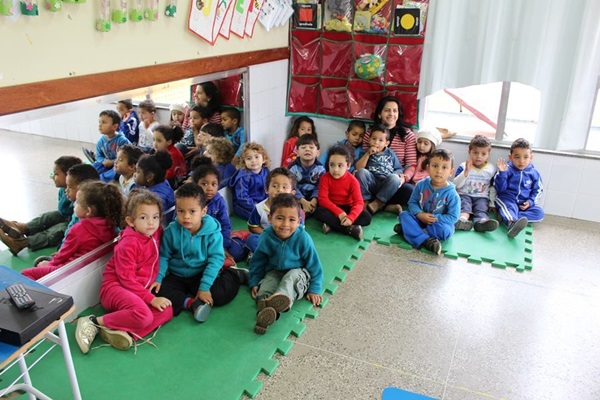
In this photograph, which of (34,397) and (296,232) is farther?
(296,232)

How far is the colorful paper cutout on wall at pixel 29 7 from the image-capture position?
2.16 metres

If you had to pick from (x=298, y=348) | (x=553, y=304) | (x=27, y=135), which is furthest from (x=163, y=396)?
(x=553, y=304)

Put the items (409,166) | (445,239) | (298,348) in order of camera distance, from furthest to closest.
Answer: (409,166) < (445,239) < (298,348)

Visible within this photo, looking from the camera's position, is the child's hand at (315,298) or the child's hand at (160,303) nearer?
the child's hand at (160,303)

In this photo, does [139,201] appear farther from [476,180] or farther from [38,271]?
[476,180]

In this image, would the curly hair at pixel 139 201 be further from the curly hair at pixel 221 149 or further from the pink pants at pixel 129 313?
the curly hair at pixel 221 149

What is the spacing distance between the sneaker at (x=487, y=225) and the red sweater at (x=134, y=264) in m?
2.56

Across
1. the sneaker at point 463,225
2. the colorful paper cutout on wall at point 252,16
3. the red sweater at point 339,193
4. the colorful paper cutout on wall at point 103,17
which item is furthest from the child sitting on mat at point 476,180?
the colorful paper cutout on wall at point 103,17

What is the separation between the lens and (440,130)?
469 centimetres

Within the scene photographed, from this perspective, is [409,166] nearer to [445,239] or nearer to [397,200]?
[397,200]

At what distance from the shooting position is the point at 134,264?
274 centimetres

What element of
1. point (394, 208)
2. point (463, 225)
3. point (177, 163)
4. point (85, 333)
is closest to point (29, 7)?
Answer: point (85, 333)

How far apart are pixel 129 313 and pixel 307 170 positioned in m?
2.11

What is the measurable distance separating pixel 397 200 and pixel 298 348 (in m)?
2.14
